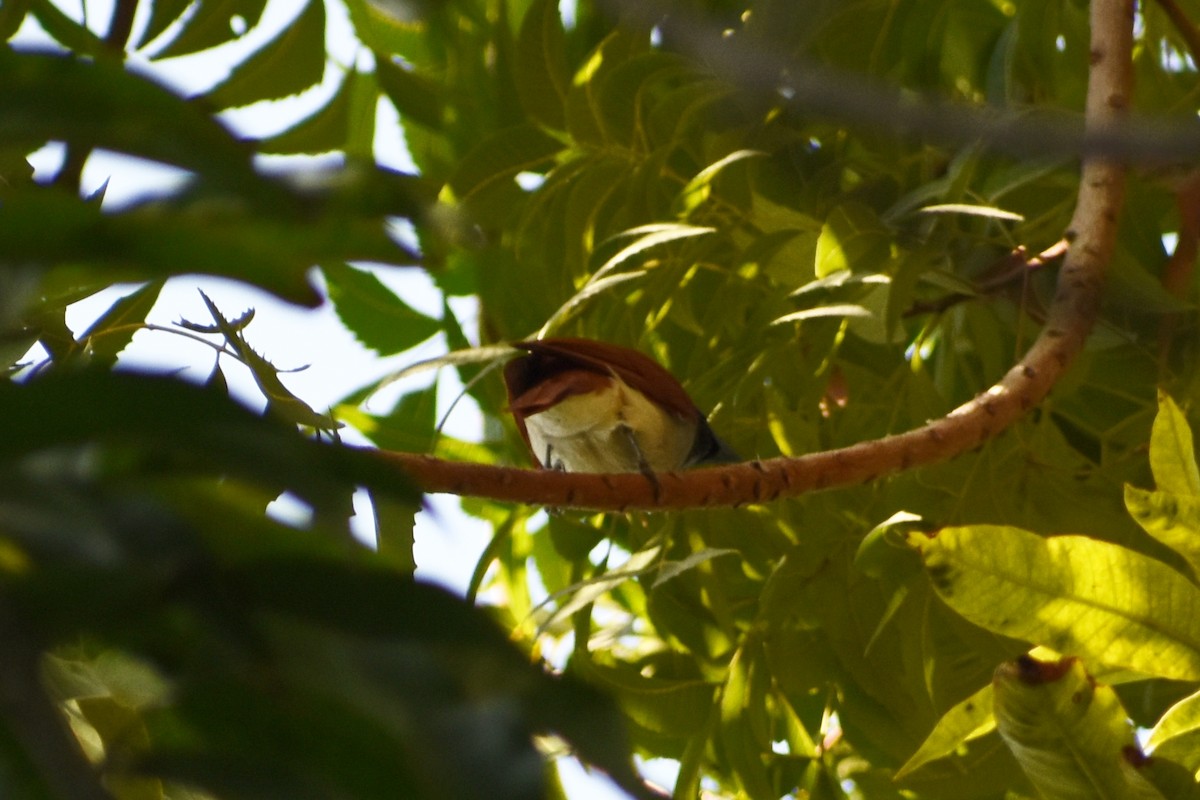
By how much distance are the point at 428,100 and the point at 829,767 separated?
97cm

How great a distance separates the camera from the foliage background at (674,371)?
0.33 meters

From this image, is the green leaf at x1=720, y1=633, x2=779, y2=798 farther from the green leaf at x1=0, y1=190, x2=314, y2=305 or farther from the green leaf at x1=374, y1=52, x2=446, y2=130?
the green leaf at x1=0, y1=190, x2=314, y2=305

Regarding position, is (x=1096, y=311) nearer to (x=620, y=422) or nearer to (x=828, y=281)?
(x=828, y=281)

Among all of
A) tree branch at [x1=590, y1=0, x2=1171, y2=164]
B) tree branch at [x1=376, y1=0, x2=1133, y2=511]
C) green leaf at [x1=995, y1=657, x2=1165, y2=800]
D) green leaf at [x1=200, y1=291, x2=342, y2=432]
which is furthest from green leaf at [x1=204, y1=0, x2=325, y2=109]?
tree branch at [x1=590, y1=0, x2=1171, y2=164]

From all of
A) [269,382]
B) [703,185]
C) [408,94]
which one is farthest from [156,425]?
[408,94]

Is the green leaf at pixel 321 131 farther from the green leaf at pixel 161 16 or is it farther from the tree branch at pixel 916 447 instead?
the tree branch at pixel 916 447

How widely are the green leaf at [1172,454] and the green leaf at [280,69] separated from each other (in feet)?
3.41

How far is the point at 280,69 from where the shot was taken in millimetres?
1541

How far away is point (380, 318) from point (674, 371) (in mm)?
446

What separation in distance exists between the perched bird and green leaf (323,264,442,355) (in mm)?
199

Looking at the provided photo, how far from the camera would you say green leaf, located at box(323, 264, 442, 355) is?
1.85m

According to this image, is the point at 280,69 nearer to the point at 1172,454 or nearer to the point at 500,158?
the point at 500,158

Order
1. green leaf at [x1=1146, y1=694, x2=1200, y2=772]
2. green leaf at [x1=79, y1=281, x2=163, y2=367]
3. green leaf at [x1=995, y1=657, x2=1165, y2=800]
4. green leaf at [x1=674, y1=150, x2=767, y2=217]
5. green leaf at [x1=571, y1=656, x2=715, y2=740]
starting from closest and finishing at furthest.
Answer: green leaf at [x1=995, y1=657, x2=1165, y2=800], green leaf at [x1=1146, y1=694, x2=1200, y2=772], green leaf at [x1=79, y1=281, x2=163, y2=367], green leaf at [x1=674, y1=150, x2=767, y2=217], green leaf at [x1=571, y1=656, x2=715, y2=740]

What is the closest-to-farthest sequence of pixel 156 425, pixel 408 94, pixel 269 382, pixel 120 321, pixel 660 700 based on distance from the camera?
pixel 156 425, pixel 269 382, pixel 120 321, pixel 660 700, pixel 408 94
